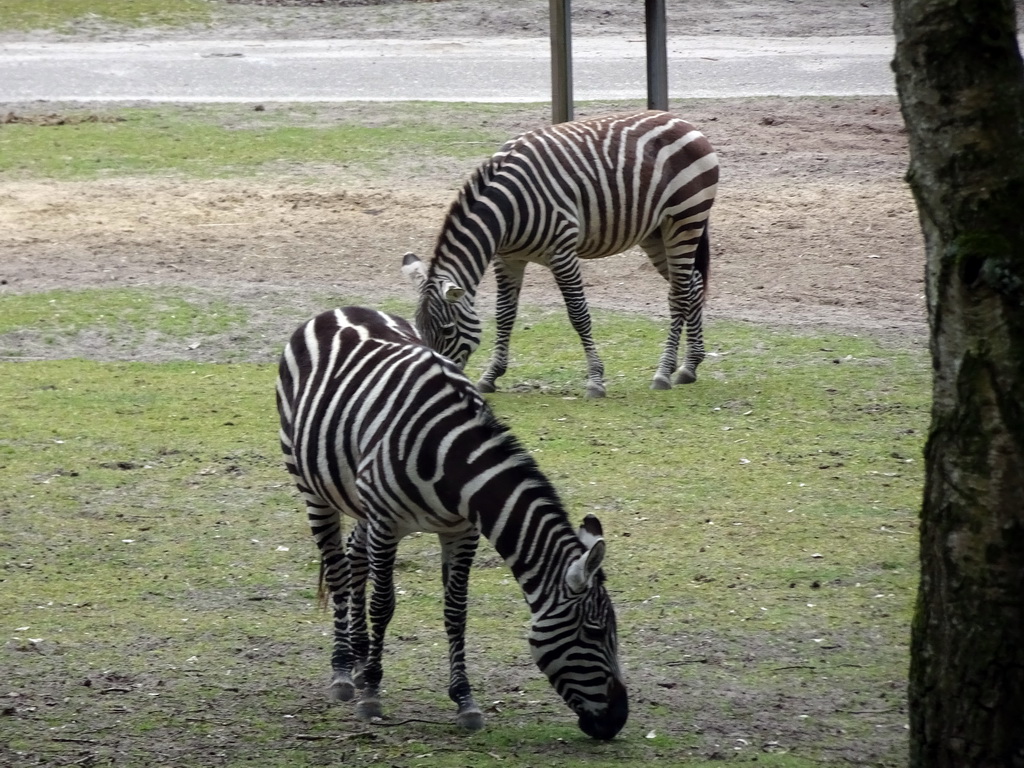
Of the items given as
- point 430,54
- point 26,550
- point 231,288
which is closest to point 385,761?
point 26,550

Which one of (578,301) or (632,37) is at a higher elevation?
(632,37)

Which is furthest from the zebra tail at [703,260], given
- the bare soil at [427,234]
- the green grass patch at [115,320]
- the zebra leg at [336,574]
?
the zebra leg at [336,574]

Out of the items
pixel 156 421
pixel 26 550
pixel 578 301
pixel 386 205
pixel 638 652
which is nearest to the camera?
pixel 638 652

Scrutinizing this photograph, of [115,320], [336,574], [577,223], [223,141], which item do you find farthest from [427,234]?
[336,574]

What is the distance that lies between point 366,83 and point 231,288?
839cm

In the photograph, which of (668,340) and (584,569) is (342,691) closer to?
(584,569)

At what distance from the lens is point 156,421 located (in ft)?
31.4

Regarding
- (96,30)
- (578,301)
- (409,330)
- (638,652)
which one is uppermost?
(96,30)

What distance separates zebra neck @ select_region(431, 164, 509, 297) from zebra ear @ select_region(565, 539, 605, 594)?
506cm

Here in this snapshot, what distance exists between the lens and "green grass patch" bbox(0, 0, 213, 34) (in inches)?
929

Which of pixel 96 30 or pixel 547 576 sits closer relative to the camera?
pixel 547 576

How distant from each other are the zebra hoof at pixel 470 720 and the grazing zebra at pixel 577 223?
4417mm

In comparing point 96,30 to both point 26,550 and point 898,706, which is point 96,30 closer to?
point 26,550

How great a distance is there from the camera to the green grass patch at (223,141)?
→ 16.5m
